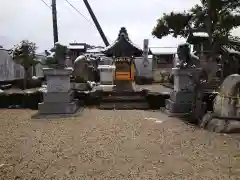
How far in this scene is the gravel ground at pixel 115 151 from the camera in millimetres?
5016

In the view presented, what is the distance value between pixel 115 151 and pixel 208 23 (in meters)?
9.22

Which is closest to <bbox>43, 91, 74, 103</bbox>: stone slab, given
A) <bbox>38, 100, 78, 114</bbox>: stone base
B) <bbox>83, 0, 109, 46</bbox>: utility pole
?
<bbox>38, 100, 78, 114</bbox>: stone base

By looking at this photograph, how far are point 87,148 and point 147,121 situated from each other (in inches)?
143

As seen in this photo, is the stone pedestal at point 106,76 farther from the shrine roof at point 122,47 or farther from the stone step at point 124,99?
the stone step at point 124,99

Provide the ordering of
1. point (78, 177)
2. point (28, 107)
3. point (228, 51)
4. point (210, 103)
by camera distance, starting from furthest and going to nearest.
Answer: point (228, 51) < point (28, 107) < point (210, 103) < point (78, 177)

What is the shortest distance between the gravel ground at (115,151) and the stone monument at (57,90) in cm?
163

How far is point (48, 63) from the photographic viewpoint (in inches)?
461

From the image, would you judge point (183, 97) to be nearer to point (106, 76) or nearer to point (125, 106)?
point (125, 106)

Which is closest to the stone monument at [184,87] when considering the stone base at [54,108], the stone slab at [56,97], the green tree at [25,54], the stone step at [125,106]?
the stone step at [125,106]

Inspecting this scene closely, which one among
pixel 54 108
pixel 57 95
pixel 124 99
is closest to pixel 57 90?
pixel 57 95

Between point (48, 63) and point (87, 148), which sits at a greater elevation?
point (48, 63)

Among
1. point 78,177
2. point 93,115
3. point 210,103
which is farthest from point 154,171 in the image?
point 210,103

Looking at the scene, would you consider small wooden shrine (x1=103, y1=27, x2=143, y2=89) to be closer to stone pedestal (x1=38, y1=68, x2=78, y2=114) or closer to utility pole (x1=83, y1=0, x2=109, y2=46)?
utility pole (x1=83, y1=0, x2=109, y2=46)

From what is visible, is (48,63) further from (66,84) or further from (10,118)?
(10,118)
